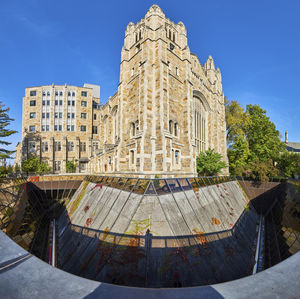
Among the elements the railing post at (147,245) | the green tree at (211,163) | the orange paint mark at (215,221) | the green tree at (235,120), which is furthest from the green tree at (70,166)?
the green tree at (235,120)

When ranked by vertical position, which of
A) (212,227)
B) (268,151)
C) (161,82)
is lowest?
(212,227)

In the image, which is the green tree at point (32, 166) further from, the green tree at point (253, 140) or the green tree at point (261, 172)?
the green tree at point (261, 172)

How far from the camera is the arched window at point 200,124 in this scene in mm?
23759

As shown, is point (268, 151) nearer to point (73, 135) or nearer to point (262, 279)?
point (262, 279)

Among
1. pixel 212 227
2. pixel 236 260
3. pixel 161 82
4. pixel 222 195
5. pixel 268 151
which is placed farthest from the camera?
pixel 268 151

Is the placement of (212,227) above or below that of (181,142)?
below

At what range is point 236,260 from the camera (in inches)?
254

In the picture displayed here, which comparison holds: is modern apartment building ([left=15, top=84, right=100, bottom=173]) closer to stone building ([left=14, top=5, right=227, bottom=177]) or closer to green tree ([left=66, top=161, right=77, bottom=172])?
green tree ([left=66, top=161, right=77, bottom=172])

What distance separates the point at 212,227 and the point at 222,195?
181 inches

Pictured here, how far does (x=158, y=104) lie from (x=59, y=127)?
28.3m

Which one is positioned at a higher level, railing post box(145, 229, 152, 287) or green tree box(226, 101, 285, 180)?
green tree box(226, 101, 285, 180)

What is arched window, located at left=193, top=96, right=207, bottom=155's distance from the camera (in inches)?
935

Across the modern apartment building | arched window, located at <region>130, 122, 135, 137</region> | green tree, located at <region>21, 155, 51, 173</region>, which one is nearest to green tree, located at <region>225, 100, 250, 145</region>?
arched window, located at <region>130, 122, 135, 137</region>

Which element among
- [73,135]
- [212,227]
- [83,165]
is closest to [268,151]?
[212,227]
